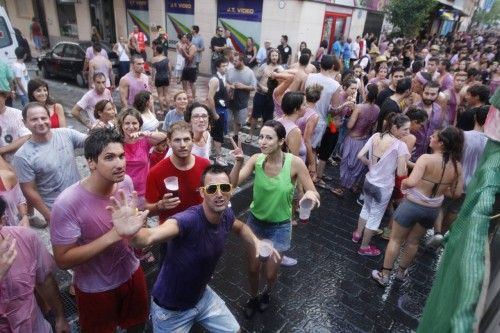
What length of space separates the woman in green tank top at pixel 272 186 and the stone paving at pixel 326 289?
1.40ft

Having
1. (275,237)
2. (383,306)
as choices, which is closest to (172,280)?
(275,237)

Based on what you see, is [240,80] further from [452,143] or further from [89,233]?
[89,233]

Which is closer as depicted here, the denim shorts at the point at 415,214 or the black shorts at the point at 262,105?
the denim shorts at the point at 415,214

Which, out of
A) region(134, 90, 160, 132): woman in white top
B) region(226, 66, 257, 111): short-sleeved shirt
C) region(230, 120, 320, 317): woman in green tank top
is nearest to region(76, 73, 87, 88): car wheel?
region(226, 66, 257, 111): short-sleeved shirt

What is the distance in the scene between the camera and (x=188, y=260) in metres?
2.32

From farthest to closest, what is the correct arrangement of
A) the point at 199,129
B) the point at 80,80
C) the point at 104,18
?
the point at 104,18, the point at 80,80, the point at 199,129

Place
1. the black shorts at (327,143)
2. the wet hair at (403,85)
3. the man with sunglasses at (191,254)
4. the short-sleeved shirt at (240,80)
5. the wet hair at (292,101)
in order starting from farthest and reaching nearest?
the short-sleeved shirt at (240,80), the black shorts at (327,143), the wet hair at (403,85), the wet hair at (292,101), the man with sunglasses at (191,254)

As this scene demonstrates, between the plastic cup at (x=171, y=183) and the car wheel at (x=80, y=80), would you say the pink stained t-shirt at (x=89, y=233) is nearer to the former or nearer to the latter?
the plastic cup at (x=171, y=183)

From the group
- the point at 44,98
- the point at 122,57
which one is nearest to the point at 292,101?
the point at 44,98

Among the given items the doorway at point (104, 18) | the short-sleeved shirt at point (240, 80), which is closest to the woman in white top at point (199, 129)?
the short-sleeved shirt at point (240, 80)

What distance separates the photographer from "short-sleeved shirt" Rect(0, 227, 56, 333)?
197 centimetres

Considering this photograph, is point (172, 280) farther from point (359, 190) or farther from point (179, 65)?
point (179, 65)

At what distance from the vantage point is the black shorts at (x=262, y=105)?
26.4ft

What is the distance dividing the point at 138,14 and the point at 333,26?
1009cm
